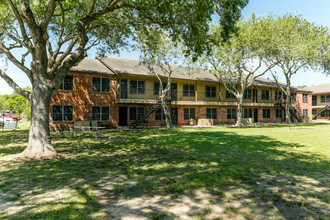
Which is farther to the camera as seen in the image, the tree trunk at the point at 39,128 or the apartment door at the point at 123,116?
the apartment door at the point at 123,116

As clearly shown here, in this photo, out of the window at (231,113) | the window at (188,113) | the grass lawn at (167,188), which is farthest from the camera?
the window at (231,113)

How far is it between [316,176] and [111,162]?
603cm

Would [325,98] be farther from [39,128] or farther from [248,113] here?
[39,128]

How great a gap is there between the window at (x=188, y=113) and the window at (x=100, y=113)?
10.0 m

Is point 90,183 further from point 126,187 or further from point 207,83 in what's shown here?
point 207,83

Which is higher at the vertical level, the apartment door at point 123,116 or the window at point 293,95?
the window at point 293,95

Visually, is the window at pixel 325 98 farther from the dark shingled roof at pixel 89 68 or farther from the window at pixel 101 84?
the window at pixel 101 84

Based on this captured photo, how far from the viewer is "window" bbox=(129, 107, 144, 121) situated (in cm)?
2267

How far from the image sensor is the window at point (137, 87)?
22.7 metres

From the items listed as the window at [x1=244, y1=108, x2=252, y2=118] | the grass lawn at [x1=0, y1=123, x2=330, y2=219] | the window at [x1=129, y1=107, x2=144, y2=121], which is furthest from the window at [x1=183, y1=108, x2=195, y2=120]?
the grass lawn at [x1=0, y1=123, x2=330, y2=219]

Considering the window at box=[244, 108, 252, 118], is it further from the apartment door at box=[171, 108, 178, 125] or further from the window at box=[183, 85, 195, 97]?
the apartment door at box=[171, 108, 178, 125]

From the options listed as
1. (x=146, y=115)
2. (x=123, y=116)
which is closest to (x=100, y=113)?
(x=123, y=116)

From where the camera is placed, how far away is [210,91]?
28.2 m

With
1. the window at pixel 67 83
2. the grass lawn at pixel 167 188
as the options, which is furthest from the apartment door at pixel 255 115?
the window at pixel 67 83
